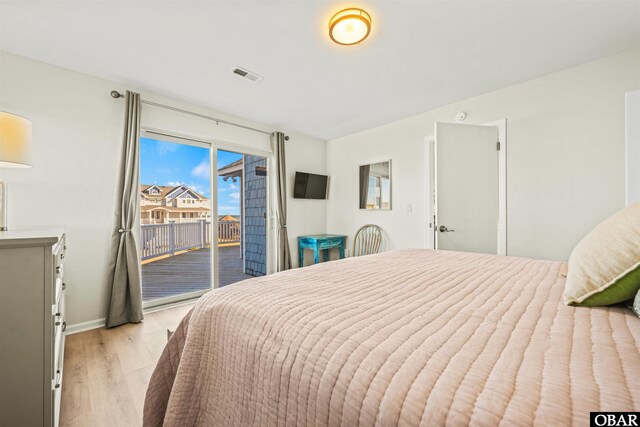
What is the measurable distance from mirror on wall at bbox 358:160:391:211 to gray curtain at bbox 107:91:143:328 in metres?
3.00

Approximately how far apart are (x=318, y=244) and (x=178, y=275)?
2.05 metres

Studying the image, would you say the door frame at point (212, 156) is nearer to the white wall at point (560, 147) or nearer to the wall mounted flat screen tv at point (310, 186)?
the wall mounted flat screen tv at point (310, 186)

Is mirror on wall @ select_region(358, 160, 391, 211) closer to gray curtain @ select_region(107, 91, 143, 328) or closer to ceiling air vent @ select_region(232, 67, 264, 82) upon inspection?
ceiling air vent @ select_region(232, 67, 264, 82)

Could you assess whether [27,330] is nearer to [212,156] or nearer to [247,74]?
[247,74]

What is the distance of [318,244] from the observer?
420cm

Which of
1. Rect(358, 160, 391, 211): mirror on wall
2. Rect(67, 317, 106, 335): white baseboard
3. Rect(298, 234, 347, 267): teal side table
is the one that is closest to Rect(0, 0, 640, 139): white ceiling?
Rect(358, 160, 391, 211): mirror on wall

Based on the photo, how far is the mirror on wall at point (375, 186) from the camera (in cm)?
394

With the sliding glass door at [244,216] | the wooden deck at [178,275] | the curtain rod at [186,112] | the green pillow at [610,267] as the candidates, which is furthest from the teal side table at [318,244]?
the green pillow at [610,267]

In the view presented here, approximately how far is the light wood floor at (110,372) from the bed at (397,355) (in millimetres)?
708

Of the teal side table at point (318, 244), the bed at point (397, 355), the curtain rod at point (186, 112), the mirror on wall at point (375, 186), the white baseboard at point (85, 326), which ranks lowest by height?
the white baseboard at point (85, 326)

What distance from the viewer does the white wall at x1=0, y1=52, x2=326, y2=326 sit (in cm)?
227

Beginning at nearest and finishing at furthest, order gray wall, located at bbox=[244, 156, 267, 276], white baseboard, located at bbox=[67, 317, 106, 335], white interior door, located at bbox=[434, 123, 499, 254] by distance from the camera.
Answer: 1. white baseboard, located at bbox=[67, 317, 106, 335]
2. white interior door, located at bbox=[434, 123, 499, 254]
3. gray wall, located at bbox=[244, 156, 267, 276]

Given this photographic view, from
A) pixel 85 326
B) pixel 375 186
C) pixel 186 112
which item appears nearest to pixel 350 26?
pixel 186 112

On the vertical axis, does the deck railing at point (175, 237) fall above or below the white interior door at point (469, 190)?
below
